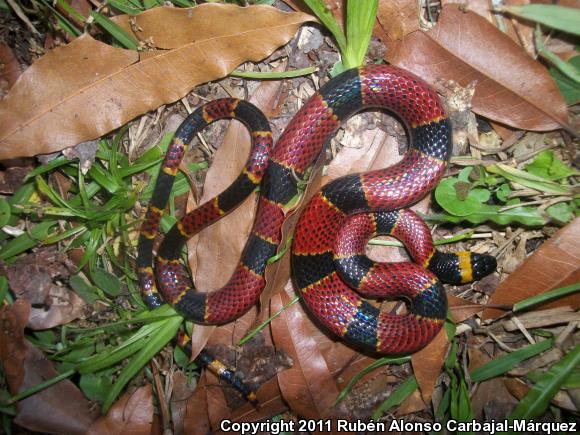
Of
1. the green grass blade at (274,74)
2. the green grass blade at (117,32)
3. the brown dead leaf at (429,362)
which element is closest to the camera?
the brown dead leaf at (429,362)

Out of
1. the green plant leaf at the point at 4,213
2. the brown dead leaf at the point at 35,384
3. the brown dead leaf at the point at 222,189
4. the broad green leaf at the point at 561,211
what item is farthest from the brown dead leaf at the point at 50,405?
the broad green leaf at the point at 561,211

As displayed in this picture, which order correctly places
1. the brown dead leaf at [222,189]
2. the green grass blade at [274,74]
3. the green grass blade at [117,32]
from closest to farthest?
the green grass blade at [117,32] → the green grass blade at [274,74] → the brown dead leaf at [222,189]

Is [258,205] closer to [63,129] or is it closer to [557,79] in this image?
[63,129]

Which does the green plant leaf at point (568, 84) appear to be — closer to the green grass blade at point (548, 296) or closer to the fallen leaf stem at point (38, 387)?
the green grass blade at point (548, 296)

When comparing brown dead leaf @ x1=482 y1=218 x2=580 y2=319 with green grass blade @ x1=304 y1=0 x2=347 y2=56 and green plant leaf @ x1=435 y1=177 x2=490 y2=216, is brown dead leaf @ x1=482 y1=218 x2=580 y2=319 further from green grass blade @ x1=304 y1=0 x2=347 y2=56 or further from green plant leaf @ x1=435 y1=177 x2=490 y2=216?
green grass blade @ x1=304 y1=0 x2=347 y2=56

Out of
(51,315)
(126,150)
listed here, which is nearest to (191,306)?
(51,315)

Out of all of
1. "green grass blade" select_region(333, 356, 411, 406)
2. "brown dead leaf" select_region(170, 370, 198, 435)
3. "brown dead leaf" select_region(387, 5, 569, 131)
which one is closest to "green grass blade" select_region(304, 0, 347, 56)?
"brown dead leaf" select_region(387, 5, 569, 131)

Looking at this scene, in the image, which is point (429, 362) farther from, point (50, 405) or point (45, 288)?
point (45, 288)


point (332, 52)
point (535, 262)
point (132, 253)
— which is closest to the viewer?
point (535, 262)
